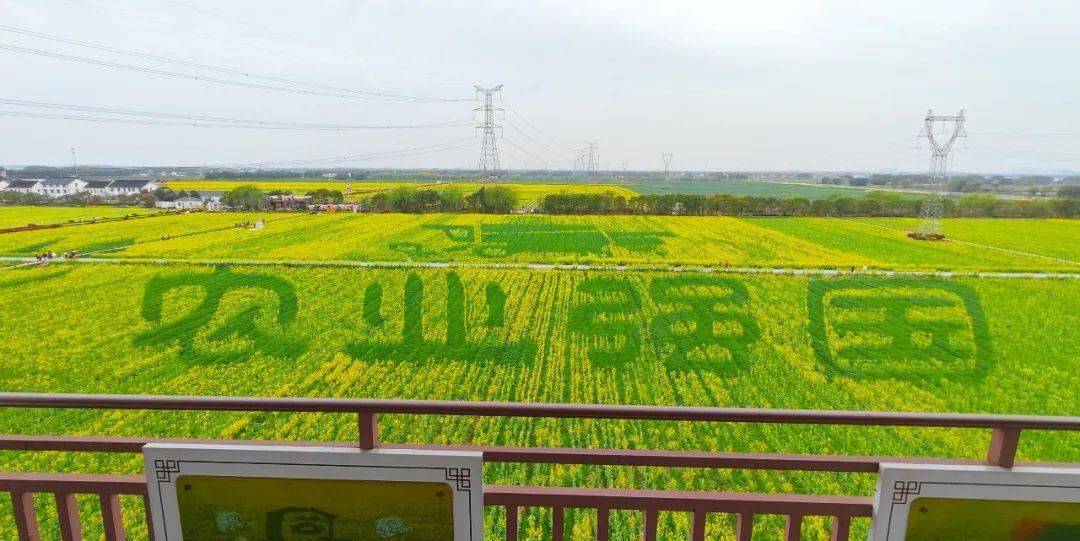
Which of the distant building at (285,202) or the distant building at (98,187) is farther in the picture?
the distant building at (285,202)

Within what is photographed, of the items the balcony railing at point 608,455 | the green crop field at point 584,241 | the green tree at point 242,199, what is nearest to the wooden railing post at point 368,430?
the balcony railing at point 608,455

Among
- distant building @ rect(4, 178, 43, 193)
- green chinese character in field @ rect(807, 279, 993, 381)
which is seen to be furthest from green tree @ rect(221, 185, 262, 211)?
green chinese character in field @ rect(807, 279, 993, 381)

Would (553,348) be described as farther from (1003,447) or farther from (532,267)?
(1003,447)

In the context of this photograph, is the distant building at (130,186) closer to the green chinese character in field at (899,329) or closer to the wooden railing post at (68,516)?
the wooden railing post at (68,516)

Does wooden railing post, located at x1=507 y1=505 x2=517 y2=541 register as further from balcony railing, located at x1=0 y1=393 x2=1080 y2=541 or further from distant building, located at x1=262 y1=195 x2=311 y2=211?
distant building, located at x1=262 y1=195 x2=311 y2=211

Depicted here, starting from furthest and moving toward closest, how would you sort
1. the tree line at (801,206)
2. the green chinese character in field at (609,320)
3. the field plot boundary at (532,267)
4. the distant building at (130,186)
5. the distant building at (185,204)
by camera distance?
the tree line at (801,206), the distant building at (185,204), the distant building at (130,186), the field plot boundary at (532,267), the green chinese character in field at (609,320)

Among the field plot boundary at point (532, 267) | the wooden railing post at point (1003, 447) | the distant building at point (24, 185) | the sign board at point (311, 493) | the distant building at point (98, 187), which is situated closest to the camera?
the wooden railing post at point (1003, 447)

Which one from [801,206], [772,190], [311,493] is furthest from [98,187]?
[772,190]
